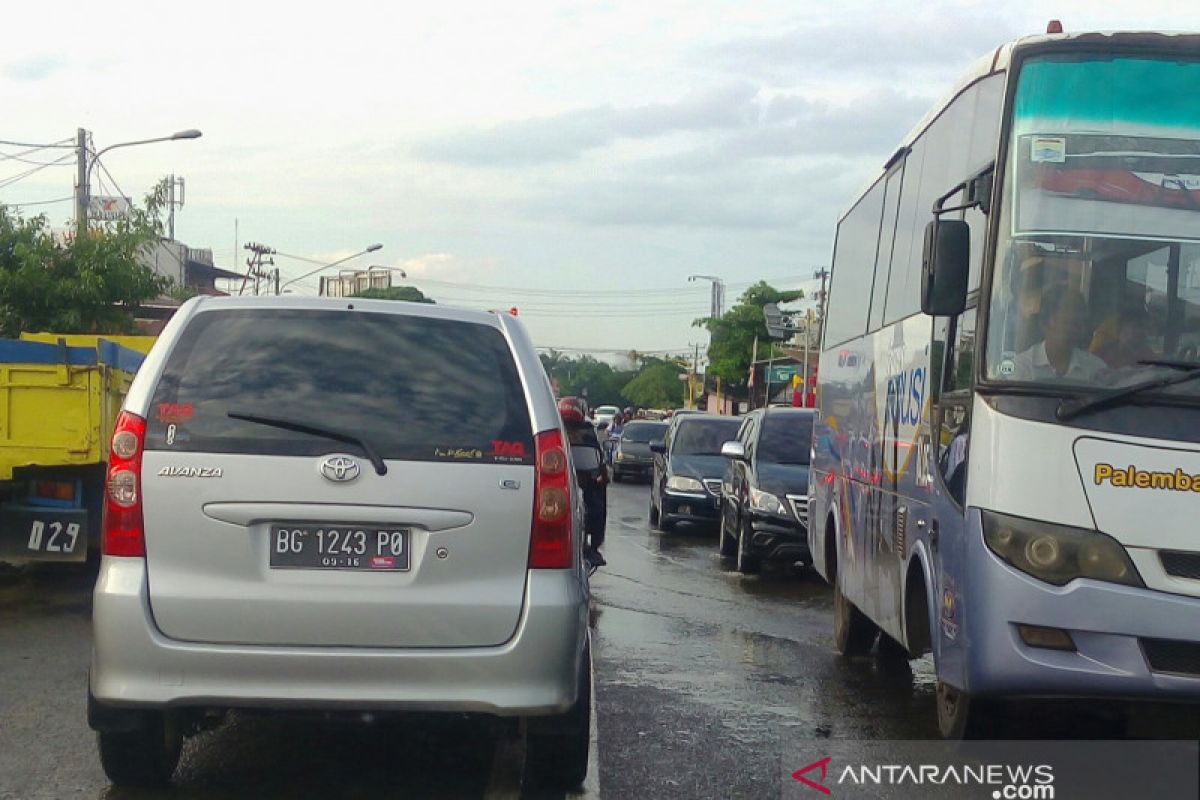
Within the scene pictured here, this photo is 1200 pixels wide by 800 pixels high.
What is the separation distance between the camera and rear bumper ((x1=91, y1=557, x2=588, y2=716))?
16.5 feet

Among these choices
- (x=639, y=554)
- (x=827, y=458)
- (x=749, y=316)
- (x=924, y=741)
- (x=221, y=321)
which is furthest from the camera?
(x=749, y=316)

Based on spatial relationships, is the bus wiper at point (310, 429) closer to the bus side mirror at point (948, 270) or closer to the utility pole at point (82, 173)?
the bus side mirror at point (948, 270)

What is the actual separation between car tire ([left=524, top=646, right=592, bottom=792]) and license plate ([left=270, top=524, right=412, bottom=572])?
88 cm

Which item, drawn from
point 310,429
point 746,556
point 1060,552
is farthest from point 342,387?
point 746,556

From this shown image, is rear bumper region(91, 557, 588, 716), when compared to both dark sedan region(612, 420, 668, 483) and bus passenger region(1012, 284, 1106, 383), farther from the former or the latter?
dark sedan region(612, 420, 668, 483)

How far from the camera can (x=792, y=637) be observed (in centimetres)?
1066

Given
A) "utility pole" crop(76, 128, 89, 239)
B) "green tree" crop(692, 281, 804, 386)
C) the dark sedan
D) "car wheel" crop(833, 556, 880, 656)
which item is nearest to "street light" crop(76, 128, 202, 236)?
"utility pole" crop(76, 128, 89, 239)

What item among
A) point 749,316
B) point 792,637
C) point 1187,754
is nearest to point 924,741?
point 1187,754

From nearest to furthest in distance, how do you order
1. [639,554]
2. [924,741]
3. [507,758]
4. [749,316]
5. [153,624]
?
[153,624] → [507,758] → [924,741] → [639,554] → [749,316]

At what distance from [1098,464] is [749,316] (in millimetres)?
67100

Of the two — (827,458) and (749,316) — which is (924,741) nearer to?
(827,458)

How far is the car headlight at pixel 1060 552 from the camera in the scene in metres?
5.38

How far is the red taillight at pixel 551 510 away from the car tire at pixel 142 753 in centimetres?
150

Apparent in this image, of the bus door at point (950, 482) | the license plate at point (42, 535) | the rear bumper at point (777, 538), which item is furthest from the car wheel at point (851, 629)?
the license plate at point (42, 535)
